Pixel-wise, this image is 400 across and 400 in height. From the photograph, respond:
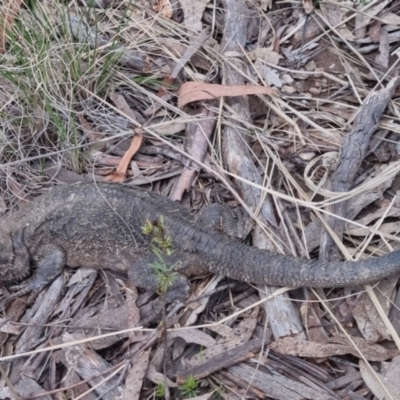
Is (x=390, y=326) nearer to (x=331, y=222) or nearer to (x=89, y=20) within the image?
(x=331, y=222)

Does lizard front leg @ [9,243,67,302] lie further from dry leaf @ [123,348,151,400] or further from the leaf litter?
dry leaf @ [123,348,151,400]

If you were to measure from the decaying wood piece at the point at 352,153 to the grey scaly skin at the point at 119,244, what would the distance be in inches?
12.0

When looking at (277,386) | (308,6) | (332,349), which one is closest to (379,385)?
(332,349)

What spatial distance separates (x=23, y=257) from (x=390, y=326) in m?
2.53

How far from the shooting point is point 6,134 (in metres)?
4.76

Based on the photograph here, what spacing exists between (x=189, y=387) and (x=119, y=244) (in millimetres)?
1178

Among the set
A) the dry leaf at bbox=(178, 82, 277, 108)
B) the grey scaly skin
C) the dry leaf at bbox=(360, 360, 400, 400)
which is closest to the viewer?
the dry leaf at bbox=(360, 360, 400, 400)

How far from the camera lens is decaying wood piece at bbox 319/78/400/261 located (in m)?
4.04

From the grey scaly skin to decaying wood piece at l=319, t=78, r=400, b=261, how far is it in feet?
1.00

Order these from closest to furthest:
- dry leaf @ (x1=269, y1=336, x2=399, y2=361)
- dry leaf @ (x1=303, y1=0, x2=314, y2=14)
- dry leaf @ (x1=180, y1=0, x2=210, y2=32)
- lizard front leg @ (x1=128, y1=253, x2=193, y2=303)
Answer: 1. dry leaf @ (x1=269, y1=336, x2=399, y2=361)
2. lizard front leg @ (x1=128, y1=253, x2=193, y2=303)
3. dry leaf @ (x1=303, y1=0, x2=314, y2=14)
4. dry leaf @ (x1=180, y1=0, x2=210, y2=32)

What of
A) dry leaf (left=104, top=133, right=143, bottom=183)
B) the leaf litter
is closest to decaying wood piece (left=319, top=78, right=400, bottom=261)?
the leaf litter

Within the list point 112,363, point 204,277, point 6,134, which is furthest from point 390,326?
point 6,134

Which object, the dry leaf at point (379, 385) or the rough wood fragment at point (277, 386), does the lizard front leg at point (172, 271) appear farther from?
the dry leaf at point (379, 385)

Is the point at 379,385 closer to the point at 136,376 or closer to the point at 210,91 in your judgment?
the point at 136,376
